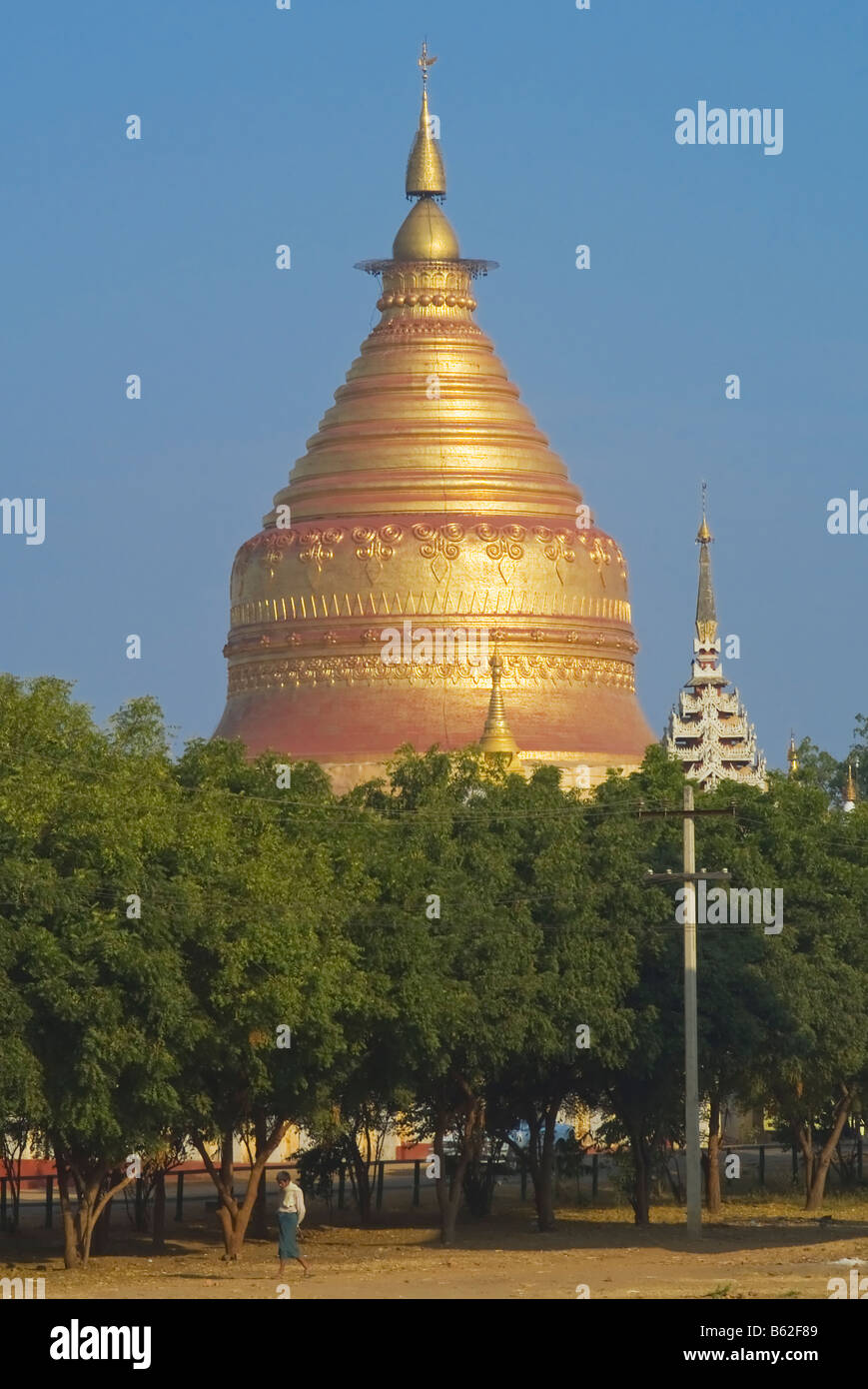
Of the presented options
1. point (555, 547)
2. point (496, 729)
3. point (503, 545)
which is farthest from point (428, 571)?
point (496, 729)

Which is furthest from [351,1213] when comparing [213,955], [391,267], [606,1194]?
[391,267]

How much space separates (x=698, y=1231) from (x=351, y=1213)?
897 centimetres

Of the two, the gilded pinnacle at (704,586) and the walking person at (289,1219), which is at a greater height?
the gilded pinnacle at (704,586)

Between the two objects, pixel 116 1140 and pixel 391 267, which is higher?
pixel 391 267

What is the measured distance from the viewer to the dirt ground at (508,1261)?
3459 centimetres

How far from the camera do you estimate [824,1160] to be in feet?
173

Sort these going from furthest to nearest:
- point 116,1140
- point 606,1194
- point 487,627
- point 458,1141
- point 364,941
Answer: point 487,627, point 606,1194, point 458,1141, point 364,941, point 116,1140

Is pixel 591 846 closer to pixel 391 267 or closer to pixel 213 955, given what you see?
pixel 213 955

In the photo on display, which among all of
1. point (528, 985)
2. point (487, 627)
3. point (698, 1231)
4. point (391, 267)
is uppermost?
point (391, 267)

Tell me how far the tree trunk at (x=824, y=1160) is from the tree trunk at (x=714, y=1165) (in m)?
1.67

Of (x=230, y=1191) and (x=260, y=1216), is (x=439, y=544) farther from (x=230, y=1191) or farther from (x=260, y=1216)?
(x=230, y=1191)

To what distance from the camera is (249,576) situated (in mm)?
83875

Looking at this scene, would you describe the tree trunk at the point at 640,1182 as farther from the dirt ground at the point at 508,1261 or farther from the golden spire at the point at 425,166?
the golden spire at the point at 425,166

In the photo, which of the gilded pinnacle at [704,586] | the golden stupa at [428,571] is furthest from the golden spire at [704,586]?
the golden stupa at [428,571]
